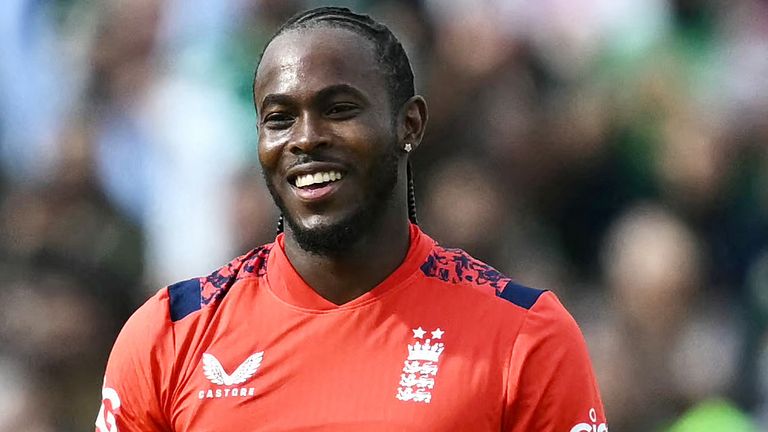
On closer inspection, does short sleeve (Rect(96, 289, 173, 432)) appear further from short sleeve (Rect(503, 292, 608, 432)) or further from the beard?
short sleeve (Rect(503, 292, 608, 432))

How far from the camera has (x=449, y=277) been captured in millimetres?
2691

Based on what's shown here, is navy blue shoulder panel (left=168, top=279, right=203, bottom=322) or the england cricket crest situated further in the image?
navy blue shoulder panel (left=168, top=279, right=203, bottom=322)

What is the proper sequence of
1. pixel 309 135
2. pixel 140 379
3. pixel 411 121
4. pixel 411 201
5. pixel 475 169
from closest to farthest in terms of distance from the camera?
1. pixel 309 135
2. pixel 140 379
3. pixel 411 121
4. pixel 411 201
5. pixel 475 169

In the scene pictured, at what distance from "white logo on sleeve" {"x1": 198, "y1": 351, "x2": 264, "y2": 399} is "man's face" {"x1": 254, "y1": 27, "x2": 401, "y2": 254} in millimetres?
275

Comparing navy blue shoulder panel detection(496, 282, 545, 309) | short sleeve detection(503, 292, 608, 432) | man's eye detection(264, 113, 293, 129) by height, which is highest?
man's eye detection(264, 113, 293, 129)

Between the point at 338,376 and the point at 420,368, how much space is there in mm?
171

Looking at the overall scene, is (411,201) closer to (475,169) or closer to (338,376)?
(338,376)

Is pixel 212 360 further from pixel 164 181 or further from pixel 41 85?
pixel 41 85

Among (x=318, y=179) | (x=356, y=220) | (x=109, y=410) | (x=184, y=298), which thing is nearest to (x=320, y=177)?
(x=318, y=179)

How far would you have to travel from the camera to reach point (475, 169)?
4.33 m

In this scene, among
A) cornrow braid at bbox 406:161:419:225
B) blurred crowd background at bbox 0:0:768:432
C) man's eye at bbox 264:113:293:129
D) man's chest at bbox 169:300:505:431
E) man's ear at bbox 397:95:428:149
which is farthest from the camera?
blurred crowd background at bbox 0:0:768:432

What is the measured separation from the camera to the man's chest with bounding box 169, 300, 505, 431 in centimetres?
246

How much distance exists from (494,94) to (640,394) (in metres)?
1.16

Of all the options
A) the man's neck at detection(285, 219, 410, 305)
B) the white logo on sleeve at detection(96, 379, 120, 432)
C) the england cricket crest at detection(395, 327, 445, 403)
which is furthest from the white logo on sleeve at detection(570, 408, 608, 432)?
the white logo on sleeve at detection(96, 379, 120, 432)
